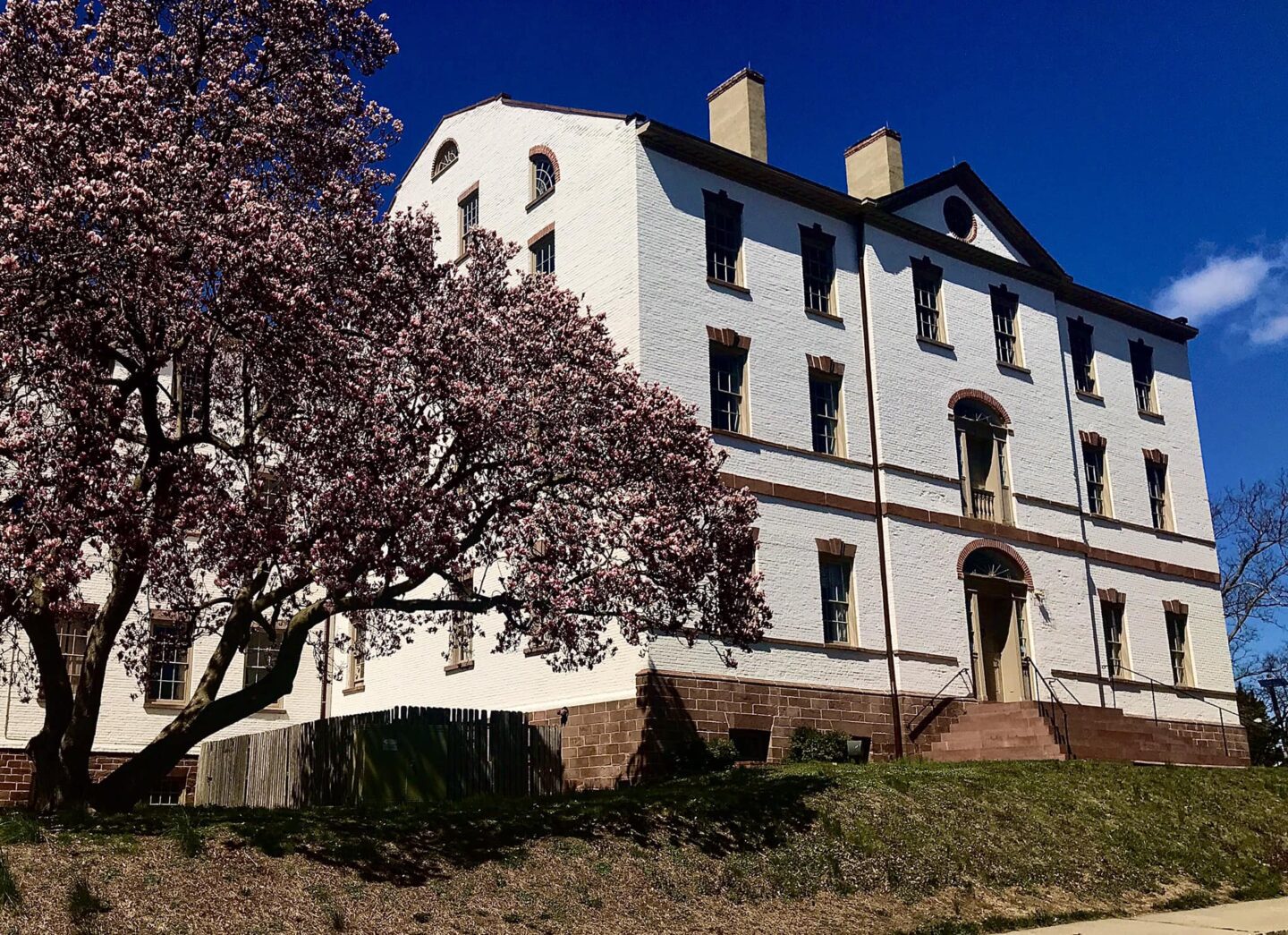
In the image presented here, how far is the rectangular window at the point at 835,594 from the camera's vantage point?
25.6 metres

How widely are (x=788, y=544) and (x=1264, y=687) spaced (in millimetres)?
15307

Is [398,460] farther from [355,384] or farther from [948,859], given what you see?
[948,859]

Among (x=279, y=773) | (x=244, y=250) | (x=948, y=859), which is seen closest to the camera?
(x=244, y=250)

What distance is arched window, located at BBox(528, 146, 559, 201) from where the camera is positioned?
2825cm

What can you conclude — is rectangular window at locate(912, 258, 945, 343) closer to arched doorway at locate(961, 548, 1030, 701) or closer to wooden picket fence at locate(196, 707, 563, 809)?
arched doorway at locate(961, 548, 1030, 701)

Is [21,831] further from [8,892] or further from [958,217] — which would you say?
[958,217]

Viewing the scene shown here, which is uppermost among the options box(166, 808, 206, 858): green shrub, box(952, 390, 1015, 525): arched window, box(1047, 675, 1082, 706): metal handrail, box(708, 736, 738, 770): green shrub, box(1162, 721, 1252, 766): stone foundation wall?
box(952, 390, 1015, 525): arched window

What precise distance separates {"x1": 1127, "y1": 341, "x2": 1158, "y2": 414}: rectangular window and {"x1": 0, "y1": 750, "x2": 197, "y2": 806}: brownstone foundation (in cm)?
2516

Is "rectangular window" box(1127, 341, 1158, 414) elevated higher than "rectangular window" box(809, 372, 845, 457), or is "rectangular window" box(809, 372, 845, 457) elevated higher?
"rectangular window" box(1127, 341, 1158, 414)

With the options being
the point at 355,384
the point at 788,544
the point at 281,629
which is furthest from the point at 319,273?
the point at 281,629

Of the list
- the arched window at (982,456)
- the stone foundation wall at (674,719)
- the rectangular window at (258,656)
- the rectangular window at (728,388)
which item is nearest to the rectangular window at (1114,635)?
the arched window at (982,456)

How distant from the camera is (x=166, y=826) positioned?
13.7 meters

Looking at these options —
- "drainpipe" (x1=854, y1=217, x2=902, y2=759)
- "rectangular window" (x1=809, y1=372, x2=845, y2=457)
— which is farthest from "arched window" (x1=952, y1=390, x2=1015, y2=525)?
"rectangular window" (x1=809, y1=372, x2=845, y2=457)

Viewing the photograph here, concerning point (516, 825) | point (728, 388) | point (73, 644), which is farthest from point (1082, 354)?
point (73, 644)
